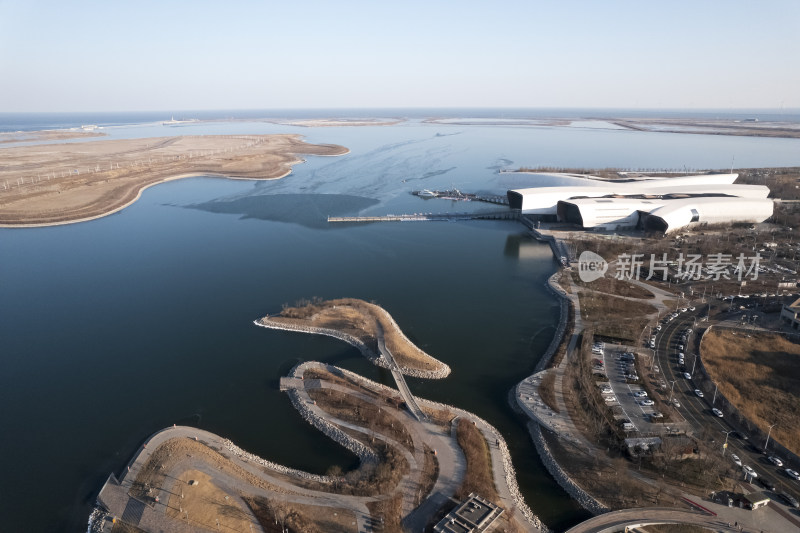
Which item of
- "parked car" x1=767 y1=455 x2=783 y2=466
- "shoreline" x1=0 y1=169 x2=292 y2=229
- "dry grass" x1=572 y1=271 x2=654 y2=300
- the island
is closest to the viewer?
the island

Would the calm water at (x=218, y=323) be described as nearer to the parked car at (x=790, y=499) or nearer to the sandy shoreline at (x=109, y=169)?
the sandy shoreline at (x=109, y=169)

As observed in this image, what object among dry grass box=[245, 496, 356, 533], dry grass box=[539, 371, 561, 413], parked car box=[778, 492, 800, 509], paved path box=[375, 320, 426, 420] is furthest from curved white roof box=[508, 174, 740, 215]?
dry grass box=[245, 496, 356, 533]

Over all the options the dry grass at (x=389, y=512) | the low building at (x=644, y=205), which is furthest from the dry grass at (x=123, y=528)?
the low building at (x=644, y=205)

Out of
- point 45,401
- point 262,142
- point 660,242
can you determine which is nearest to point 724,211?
point 660,242

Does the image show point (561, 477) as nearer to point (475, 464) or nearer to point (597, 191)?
point (475, 464)

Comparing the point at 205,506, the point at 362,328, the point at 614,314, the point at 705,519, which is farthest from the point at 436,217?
the point at 205,506

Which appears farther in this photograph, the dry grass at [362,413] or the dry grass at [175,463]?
the dry grass at [362,413]

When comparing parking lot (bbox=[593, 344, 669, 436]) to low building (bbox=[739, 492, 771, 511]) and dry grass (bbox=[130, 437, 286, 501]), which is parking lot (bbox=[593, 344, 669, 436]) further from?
dry grass (bbox=[130, 437, 286, 501])

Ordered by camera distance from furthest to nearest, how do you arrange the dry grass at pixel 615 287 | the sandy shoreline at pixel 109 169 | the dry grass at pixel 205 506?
the sandy shoreline at pixel 109 169 < the dry grass at pixel 615 287 < the dry grass at pixel 205 506
